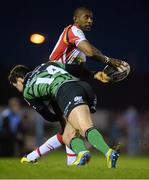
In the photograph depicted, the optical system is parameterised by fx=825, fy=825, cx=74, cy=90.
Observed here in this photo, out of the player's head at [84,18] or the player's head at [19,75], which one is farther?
the player's head at [19,75]

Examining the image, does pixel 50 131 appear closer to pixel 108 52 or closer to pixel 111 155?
pixel 108 52

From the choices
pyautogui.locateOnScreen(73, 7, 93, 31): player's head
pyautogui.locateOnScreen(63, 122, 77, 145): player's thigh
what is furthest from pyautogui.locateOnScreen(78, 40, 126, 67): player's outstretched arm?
pyautogui.locateOnScreen(63, 122, 77, 145): player's thigh

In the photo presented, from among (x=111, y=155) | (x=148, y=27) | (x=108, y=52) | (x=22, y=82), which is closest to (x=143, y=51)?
(x=148, y=27)

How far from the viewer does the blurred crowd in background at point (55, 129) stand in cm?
1883

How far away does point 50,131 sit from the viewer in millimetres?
24688

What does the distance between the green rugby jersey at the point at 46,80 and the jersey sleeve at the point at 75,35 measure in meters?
0.37

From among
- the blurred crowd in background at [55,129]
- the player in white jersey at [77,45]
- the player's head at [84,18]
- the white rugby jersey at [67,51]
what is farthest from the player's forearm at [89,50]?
the blurred crowd in background at [55,129]

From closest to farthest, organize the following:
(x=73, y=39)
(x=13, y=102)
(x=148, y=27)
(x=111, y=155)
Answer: (x=111, y=155) < (x=73, y=39) < (x=13, y=102) < (x=148, y=27)

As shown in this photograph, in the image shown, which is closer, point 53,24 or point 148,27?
point 53,24

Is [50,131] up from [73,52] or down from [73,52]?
down

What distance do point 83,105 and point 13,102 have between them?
837 cm

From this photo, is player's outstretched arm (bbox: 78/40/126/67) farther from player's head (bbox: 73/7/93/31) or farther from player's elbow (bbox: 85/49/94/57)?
player's head (bbox: 73/7/93/31)

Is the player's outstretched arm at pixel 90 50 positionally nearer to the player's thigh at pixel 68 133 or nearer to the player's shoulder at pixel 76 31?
the player's shoulder at pixel 76 31

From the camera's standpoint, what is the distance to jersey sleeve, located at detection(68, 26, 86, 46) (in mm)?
10188
